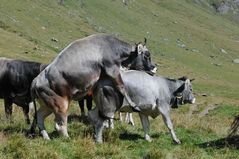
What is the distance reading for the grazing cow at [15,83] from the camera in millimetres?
15750

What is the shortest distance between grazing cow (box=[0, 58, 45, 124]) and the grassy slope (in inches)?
24.6

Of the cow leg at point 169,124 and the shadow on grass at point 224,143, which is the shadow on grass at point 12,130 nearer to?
the cow leg at point 169,124

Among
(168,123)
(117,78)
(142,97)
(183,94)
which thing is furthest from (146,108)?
(183,94)

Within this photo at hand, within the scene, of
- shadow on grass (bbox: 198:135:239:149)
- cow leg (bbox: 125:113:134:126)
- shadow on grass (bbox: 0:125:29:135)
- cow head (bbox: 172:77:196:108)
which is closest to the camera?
shadow on grass (bbox: 0:125:29:135)

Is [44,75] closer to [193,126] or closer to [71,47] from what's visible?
[71,47]

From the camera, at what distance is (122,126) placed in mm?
14555

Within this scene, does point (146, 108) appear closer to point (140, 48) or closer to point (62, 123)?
point (140, 48)

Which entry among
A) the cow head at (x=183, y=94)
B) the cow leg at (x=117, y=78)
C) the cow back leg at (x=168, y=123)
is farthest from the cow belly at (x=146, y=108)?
the cow head at (x=183, y=94)

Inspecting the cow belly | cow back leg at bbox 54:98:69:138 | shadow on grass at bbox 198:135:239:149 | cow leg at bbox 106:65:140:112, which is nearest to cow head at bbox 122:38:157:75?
cow leg at bbox 106:65:140:112

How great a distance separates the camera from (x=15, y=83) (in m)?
15.8

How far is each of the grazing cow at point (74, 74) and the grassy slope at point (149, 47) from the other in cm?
79

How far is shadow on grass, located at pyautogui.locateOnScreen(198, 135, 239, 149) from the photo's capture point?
42.7 ft

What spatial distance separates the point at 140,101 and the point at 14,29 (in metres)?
47.8

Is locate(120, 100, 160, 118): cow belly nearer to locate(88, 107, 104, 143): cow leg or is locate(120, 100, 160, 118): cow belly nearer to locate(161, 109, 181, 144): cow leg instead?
locate(161, 109, 181, 144): cow leg
